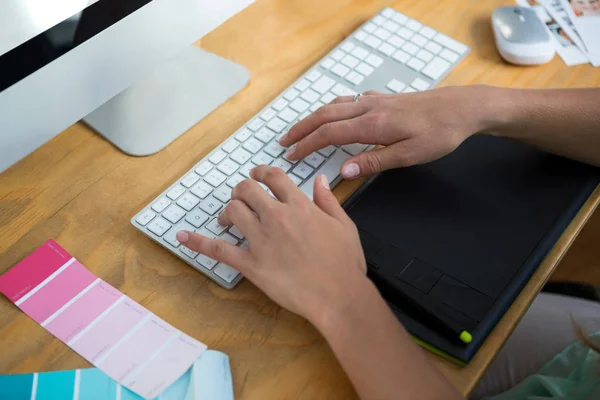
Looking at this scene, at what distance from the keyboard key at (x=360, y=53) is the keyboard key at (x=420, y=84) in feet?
0.28

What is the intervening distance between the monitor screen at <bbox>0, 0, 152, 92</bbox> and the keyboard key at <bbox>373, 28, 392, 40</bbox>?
0.40 m

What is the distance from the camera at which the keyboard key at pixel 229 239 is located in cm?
65

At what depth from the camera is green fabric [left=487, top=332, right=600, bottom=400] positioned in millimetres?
772

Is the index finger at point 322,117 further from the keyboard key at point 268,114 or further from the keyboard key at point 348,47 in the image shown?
the keyboard key at point 348,47

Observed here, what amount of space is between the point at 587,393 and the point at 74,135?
2.43 feet

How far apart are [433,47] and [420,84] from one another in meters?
0.09

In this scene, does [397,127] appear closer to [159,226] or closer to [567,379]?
[159,226]

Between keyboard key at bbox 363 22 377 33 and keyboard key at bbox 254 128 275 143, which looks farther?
keyboard key at bbox 363 22 377 33

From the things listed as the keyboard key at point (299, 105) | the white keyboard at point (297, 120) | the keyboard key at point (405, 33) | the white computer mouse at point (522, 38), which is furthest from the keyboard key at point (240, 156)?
the white computer mouse at point (522, 38)

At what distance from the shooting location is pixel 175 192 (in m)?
0.70

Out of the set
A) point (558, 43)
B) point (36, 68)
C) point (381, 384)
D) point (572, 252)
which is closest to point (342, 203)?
point (381, 384)

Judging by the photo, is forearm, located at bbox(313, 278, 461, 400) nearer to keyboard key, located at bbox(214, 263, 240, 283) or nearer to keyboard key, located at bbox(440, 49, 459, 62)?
keyboard key, located at bbox(214, 263, 240, 283)

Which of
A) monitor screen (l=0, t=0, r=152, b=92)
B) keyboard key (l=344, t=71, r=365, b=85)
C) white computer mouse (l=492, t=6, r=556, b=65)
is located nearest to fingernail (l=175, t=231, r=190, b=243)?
monitor screen (l=0, t=0, r=152, b=92)

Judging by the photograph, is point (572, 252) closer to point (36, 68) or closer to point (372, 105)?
point (372, 105)
